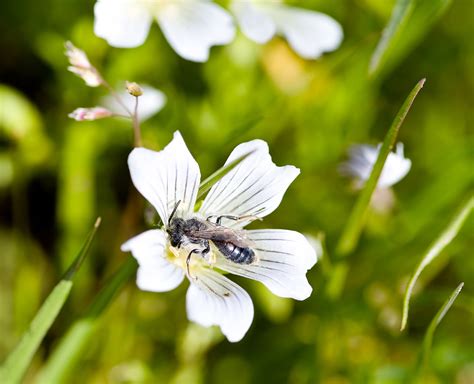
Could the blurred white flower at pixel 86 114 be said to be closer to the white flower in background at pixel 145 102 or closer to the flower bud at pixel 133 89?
the flower bud at pixel 133 89

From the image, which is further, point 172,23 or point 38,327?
point 172,23

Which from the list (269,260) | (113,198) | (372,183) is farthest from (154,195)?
(113,198)

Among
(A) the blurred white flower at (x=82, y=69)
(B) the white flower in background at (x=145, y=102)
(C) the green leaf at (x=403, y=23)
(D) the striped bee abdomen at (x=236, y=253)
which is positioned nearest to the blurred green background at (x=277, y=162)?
(C) the green leaf at (x=403, y=23)

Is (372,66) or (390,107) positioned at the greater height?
(372,66)

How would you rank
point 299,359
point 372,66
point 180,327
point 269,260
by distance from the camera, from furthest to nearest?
point 180,327, point 299,359, point 372,66, point 269,260

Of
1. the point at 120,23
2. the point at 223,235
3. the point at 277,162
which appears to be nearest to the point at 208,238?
the point at 223,235

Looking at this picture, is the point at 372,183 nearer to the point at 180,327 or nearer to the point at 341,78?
the point at 180,327

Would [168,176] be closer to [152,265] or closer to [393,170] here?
[152,265]
